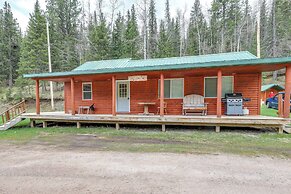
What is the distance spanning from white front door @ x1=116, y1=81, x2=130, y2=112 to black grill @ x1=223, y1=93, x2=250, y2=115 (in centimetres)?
492

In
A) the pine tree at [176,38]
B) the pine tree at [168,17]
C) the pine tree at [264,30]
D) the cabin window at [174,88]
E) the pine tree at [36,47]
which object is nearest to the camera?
the cabin window at [174,88]

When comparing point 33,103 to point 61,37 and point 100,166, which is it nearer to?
point 61,37

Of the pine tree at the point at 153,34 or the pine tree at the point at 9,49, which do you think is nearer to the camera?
the pine tree at the point at 9,49

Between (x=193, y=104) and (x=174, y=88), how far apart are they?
1.23 meters

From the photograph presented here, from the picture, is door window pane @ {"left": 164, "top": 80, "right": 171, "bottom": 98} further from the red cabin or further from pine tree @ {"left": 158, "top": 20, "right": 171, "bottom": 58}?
pine tree @ {"left": 158, "top": 20, "right": 171, "bottom": 58}

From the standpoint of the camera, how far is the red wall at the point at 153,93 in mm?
8180

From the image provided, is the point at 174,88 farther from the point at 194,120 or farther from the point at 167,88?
the point at 194,120

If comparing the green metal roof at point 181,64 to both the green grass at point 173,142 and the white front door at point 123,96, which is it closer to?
the white front door at point 123,96

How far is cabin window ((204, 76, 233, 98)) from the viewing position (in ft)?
27.4

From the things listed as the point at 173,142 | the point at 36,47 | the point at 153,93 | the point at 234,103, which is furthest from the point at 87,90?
the point at 36,47

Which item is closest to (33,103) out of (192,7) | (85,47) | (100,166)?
(85,47)

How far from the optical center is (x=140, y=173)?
11.1ft

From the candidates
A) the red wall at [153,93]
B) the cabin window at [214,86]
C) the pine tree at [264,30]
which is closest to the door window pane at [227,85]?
the cabin window at [214,86]

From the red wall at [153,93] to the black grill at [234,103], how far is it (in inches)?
23.2
